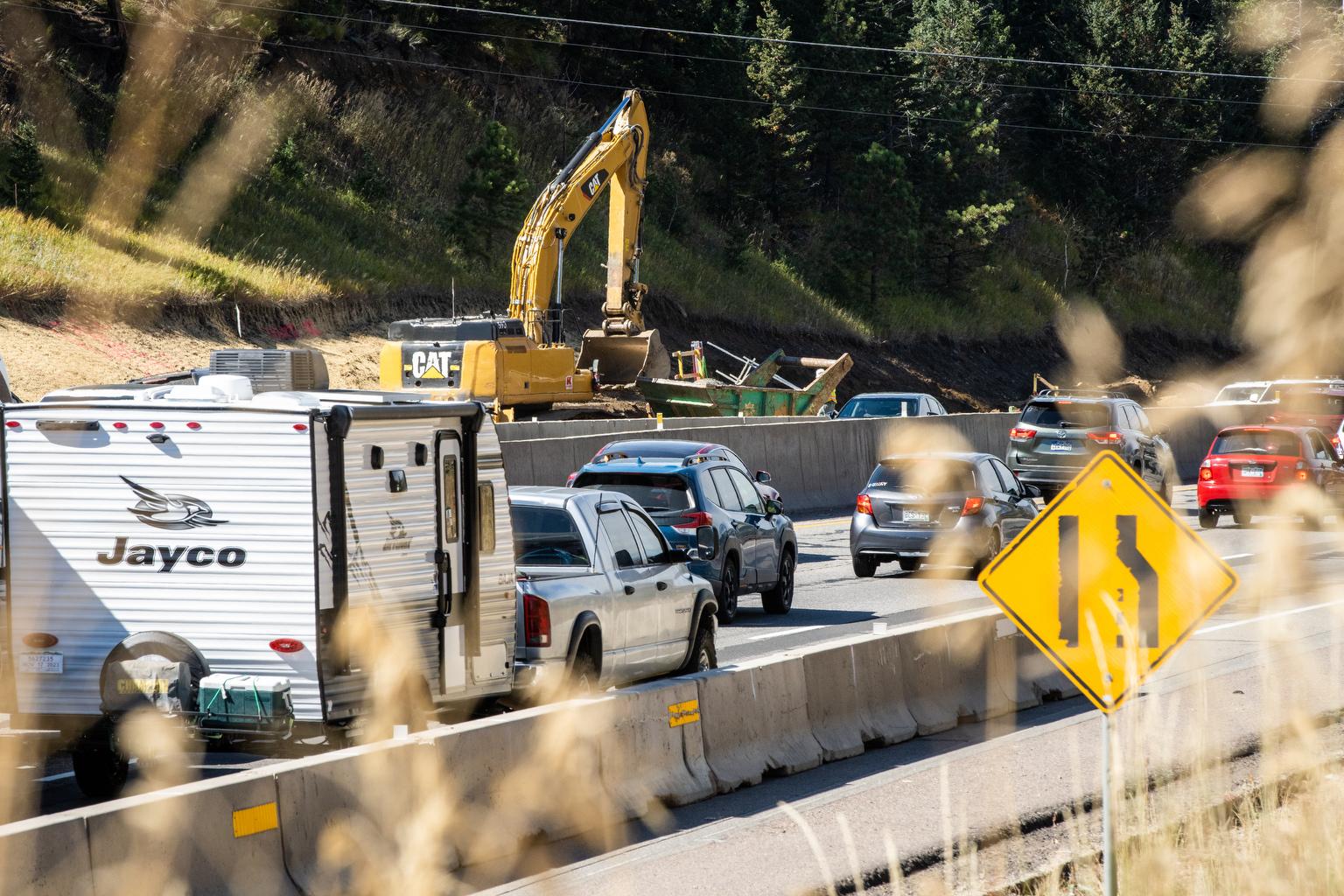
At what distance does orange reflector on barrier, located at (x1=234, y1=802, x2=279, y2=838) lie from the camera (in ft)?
22.9

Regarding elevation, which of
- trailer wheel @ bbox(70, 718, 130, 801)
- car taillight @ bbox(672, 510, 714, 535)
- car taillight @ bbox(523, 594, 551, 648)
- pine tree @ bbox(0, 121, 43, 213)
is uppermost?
pine tree @ bbox(0, 121, 43, 213)

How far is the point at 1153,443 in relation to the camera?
3034cm

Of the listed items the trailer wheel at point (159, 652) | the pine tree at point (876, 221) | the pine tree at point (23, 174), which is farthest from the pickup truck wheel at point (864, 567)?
the pine tree at point (876, 221)

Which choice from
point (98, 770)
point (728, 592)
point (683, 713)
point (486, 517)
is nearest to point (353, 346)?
point (728, 592)

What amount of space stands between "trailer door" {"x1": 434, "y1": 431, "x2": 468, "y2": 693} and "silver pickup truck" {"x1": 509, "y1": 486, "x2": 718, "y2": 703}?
2.11ft

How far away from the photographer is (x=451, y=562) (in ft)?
34.3

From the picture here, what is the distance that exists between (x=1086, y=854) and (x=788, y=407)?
33.0 metres

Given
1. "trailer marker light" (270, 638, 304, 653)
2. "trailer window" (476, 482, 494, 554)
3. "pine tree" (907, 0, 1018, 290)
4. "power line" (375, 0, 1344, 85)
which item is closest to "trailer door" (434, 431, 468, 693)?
"trailer window" (476, 482, 494, 554)

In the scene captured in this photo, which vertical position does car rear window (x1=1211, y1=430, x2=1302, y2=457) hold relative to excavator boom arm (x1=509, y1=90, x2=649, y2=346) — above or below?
below

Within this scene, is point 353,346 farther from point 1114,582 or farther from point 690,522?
point 1114,582

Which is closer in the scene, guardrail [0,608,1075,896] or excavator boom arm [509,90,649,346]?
guardrail [0,608,1075,896]

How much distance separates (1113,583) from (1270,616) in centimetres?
1077

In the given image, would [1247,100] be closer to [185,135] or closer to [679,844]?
[185,135]

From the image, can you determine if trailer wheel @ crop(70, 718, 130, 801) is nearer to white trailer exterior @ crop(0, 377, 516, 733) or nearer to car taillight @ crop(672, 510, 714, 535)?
white trailer exterior @ crop(0, 377, 516, 733)
